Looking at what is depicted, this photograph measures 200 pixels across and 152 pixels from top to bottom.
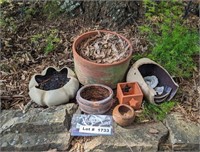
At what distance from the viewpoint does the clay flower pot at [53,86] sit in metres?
1.95

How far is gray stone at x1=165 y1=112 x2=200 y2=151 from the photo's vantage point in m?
1.79

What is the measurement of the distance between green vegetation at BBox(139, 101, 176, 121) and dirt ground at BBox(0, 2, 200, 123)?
0.06 meters

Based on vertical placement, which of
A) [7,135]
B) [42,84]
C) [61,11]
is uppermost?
[61,11]

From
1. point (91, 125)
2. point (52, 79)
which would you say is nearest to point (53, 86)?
point (52, 79)

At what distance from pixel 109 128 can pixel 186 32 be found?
120 centimetres

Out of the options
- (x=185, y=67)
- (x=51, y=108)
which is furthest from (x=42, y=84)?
(x=185, y=67)

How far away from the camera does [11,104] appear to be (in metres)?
2.06

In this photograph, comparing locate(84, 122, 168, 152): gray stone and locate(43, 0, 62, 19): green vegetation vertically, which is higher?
locate(43, 0, 62, 19): green vegetation

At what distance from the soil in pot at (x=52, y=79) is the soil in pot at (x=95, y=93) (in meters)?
0.19

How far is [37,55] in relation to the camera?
2404 mm

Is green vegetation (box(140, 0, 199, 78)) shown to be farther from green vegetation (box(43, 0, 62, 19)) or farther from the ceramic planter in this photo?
green vegetation (box(43, 0, 62, 19))

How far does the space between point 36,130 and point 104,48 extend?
739 millimetres

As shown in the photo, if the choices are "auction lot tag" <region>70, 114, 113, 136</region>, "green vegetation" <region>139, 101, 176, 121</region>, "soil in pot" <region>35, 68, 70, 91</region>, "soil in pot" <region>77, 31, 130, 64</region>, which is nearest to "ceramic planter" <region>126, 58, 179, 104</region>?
"green vegetation" <region>139, 101, 176, 121</region>

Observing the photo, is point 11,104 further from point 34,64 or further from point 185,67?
point 185,67
